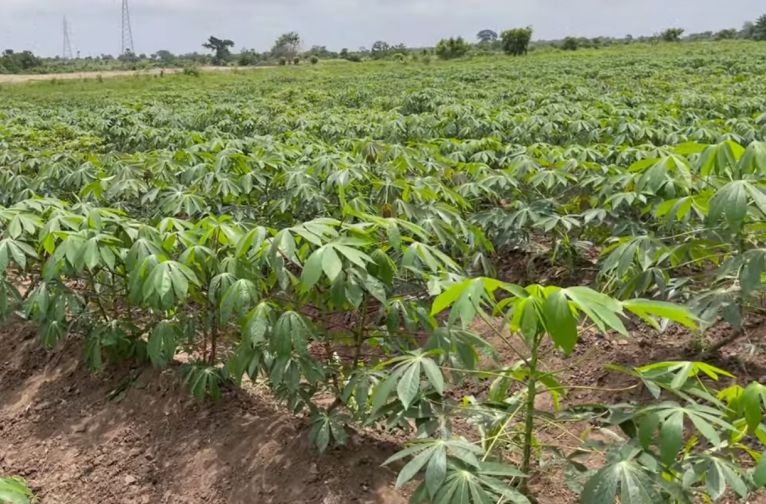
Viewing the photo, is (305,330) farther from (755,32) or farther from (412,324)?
(755,32)

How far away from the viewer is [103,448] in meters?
2.45

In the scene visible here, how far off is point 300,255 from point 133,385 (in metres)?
1.21

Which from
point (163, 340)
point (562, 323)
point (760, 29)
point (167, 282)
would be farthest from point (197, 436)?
point (760, 29)

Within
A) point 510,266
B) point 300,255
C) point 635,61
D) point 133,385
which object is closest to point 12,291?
point 133,385

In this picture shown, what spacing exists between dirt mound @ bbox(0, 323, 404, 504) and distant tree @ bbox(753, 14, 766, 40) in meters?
48.6

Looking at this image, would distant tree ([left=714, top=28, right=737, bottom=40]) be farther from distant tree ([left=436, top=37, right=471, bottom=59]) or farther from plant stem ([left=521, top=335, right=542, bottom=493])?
plant stem ([left=521, top=335, right=542, bottom=493])

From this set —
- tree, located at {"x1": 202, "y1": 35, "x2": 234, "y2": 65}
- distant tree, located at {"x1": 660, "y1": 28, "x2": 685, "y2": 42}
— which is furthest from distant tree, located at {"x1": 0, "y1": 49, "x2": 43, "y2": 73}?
distant tree, located at {"x1": 660, "y1": 28, "x2": 685, "y2": 42}

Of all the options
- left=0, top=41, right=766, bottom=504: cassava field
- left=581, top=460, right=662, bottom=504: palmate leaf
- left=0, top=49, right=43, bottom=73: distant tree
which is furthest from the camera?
left=0, top=49, right=43, bottom=73: distant tree

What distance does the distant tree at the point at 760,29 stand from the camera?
134 ft

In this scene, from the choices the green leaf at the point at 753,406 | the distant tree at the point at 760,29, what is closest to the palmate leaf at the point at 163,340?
the green leaf at the point at 753,406

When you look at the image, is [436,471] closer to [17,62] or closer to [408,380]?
[408,380]

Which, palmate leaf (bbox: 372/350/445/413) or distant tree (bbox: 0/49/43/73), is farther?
distant tree (bbox: 0/49/43/73)

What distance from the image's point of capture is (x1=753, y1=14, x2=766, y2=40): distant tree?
40794 mm

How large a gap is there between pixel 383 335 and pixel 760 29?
50.0 metres
